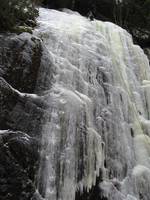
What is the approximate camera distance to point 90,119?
22.4 ft

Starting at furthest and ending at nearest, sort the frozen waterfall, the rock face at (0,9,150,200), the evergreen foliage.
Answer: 1. the evergreen foliage
2. the frozen waterfall
3. the rock face at (0,9,150,200)

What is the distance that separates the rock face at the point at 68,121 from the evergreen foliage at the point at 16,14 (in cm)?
29

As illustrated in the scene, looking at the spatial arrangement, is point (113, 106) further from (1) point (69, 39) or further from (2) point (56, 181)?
(2) point (56, 181)

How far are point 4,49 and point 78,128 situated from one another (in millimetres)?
1742

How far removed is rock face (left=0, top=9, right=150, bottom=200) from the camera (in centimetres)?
560

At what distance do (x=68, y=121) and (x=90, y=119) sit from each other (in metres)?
0.62

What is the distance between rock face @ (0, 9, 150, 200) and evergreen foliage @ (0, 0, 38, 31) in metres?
0.29

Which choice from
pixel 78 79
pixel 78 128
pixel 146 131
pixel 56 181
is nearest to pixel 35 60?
pixel 78 79

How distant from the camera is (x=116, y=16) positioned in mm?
12883

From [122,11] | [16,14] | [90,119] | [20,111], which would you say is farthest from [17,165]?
[122,11]

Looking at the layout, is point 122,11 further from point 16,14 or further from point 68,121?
point 68,121

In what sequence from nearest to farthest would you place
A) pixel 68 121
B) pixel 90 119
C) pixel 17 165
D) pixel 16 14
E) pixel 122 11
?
pixel 17 165, pixel 68 121, pixel 90 119, pixel 16 14, pixel 122 11

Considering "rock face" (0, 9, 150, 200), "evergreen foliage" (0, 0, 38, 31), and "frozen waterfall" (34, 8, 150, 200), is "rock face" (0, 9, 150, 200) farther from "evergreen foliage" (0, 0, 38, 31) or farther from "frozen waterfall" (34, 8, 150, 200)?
"evergreen foliage" (0, 0, 38, 31)

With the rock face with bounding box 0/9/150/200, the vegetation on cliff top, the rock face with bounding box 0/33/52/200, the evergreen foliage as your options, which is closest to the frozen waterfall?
the rock face with bounding box 0/9/150/200
